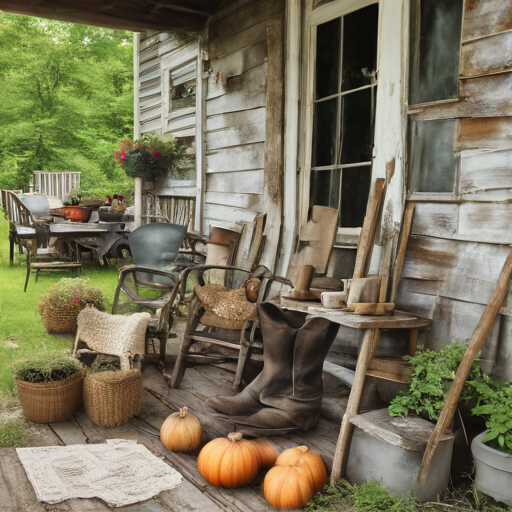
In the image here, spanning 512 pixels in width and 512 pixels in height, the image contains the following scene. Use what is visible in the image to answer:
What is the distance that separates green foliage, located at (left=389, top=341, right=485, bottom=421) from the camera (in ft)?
7.68

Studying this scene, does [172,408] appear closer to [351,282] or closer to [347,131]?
[351,282]

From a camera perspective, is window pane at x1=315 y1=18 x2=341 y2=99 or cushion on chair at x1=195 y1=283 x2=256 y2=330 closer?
cushion on chair at x1=195 y1=283 x2=256 y2=330

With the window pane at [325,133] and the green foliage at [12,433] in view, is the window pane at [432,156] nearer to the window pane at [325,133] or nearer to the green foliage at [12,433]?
the window pane at [325,133]

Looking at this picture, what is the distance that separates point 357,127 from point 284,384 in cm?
193

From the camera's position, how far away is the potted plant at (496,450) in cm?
206

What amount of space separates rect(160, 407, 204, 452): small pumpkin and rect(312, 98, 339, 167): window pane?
220cm

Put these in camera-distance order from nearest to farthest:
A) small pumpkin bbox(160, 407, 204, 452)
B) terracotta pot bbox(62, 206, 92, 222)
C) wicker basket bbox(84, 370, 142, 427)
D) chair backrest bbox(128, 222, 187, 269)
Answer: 1. small pumpkin bbox(160, 407, 204, 452)
2. wicker basket bbox(84, 370, 142, 427)
3. chair backrest bbox(128, 222, 187, 269)
4. terracotta pot bbox(62, 206, 92, 222)

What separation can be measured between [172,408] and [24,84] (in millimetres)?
16329

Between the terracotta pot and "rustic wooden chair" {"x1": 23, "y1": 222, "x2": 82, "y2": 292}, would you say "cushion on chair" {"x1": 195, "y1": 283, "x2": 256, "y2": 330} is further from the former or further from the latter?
the terracotta pot

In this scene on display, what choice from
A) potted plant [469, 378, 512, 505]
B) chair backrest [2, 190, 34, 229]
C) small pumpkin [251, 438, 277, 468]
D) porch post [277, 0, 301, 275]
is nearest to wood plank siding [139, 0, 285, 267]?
porch post [277, 0, 301, 275]

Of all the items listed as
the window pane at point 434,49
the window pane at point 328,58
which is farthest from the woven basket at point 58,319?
the window pane at point 434,49

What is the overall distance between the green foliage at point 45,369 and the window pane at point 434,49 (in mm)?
2408

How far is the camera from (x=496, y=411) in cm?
217

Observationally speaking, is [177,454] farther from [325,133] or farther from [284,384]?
[325,133]
